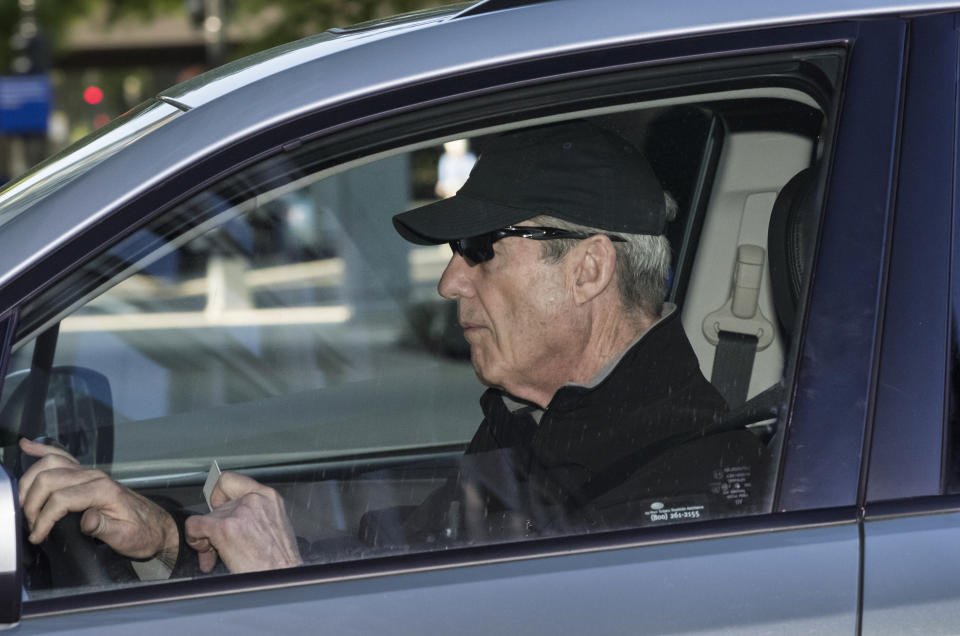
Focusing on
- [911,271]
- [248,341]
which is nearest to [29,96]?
[248,341]

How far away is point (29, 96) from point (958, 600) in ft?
46.2

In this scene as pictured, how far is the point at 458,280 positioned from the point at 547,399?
10.4 inches

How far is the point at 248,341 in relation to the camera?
8.01 m

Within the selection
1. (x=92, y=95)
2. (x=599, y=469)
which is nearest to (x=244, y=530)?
(x=599, y=469)

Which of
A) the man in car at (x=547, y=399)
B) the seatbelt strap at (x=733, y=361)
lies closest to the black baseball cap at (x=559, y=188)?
the man in car at (x=547, y=399)

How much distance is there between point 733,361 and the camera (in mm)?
2178

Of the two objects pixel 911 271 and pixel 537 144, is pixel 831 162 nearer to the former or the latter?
pixel 911 271

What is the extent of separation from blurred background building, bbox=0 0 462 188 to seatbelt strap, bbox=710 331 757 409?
69 centimetres

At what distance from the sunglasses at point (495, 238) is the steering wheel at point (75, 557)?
777 millimetres

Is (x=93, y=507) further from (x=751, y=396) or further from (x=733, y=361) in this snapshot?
(x=733, y=361)

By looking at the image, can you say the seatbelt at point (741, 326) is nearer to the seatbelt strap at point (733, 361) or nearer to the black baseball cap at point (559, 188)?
the seatbelt strap at point (733, 361)

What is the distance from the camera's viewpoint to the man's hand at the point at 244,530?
1473 mm

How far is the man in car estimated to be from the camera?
1521mm

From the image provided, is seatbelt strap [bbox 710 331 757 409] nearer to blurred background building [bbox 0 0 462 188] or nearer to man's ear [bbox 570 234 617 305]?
man's ear [bbox 570 234 617 305]
